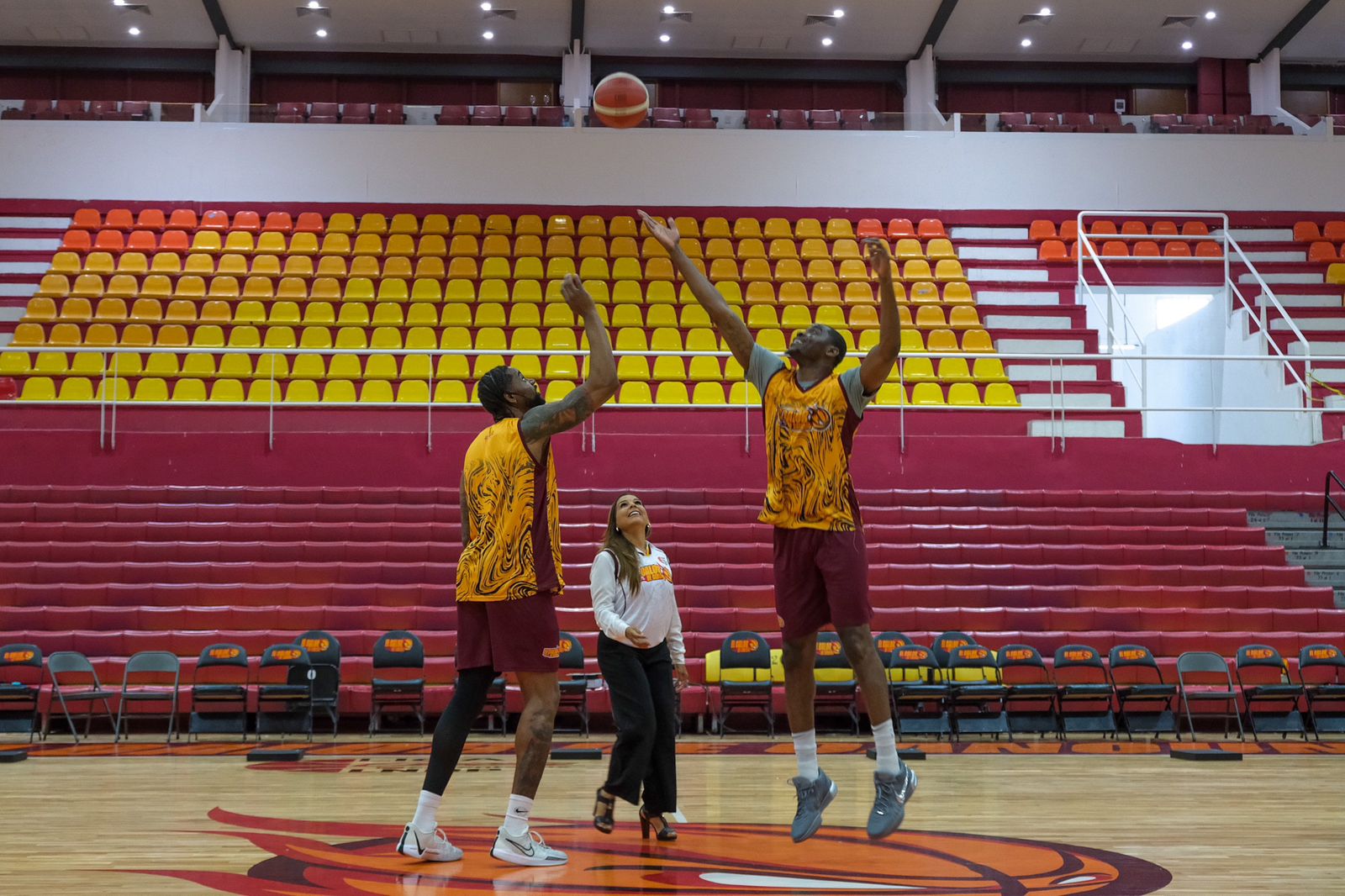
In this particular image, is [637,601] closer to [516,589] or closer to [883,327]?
[516,589]

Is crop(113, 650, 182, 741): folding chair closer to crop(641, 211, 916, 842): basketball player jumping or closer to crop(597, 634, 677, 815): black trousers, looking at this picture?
crop(597, 634, 677, 815): black trousers

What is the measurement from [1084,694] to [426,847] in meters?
7.07

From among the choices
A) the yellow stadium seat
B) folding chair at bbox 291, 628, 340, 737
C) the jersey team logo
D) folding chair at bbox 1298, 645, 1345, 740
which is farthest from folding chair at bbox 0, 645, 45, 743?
folding chair at bbox 1298, 645, 1345, 740

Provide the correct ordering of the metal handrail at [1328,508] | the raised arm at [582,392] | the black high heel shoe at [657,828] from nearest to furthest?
the raised arm at [582,392] < the black high heel shoe at [657,828] < the metal handrail at [1328,508]

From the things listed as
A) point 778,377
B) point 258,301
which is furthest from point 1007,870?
point 258,301

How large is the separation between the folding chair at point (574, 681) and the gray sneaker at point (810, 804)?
528cm

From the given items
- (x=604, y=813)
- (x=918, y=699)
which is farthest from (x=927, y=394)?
(x=604, y=813)

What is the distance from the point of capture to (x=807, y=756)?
4598mm

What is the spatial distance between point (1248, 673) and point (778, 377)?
7874mm

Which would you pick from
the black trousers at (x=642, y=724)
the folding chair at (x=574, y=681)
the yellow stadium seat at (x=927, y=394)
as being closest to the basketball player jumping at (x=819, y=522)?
the black trousers at (x=642, y=724)

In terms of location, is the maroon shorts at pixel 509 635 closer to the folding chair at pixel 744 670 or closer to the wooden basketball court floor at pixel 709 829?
the wooden basketball court floor at pixel 709 829

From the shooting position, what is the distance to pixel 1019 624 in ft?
37.8

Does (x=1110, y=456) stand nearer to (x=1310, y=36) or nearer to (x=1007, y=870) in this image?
(x=1007, y=870)

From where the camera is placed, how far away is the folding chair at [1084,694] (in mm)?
10188
